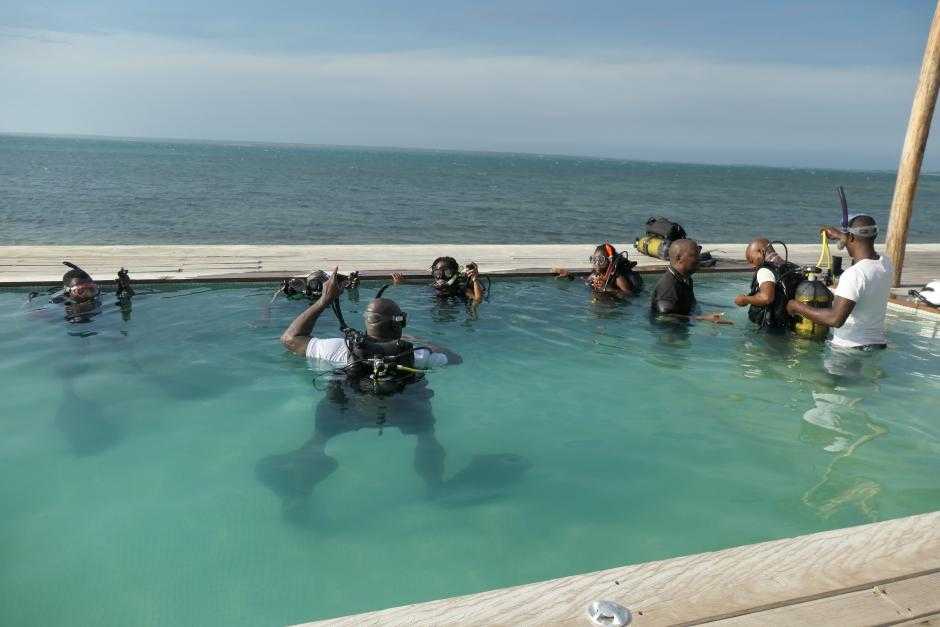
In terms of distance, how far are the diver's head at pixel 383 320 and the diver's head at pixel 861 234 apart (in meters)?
4.85

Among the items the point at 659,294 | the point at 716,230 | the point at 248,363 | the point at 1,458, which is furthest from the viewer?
the point at 716,230

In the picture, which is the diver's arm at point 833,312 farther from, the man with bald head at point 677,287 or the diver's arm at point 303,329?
the diver's arm at point 303,329

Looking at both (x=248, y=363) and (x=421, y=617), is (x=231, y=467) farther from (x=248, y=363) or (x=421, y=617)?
(x=421, y=617)

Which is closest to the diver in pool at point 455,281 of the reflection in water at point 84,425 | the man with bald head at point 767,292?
the man with bald head at point 767,292

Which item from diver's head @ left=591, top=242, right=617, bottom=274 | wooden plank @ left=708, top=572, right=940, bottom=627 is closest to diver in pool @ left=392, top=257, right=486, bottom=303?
diver's head @ left=591, top=242, right=617, bottom=274

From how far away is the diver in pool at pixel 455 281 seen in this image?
1020 centimetres

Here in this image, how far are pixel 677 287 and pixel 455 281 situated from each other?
10.5ft

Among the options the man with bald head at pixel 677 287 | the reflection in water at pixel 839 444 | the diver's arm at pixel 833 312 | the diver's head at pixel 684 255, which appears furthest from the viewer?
the man with bald head at pixel 677 287

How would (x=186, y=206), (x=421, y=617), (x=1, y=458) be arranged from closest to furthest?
(x=421, y=617) → (x=1, y=458) → (x=186, y=206)

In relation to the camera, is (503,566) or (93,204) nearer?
(503,566)

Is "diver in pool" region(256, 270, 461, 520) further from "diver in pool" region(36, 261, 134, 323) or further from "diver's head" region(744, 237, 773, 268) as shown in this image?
"diver's head" region(744, 237, 773, 268)

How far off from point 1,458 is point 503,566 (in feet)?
14.4

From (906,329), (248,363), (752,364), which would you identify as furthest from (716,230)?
(248,363)

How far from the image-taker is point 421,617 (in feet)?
8.93
